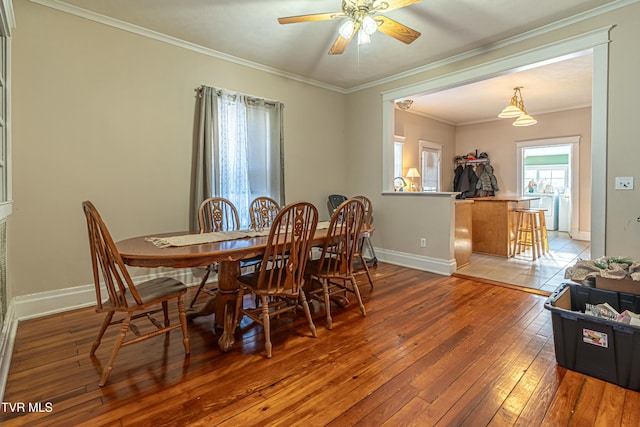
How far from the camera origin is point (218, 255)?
191 cm

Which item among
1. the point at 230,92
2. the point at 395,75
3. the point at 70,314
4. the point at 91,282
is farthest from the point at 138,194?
the point at 395,75

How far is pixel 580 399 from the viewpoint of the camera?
1.58m

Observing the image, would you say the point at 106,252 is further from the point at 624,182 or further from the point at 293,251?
the point at 624,182

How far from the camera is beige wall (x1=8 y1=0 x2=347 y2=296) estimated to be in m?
2.57

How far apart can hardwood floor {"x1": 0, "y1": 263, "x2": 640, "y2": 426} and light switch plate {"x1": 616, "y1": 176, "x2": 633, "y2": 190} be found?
4.07 feet

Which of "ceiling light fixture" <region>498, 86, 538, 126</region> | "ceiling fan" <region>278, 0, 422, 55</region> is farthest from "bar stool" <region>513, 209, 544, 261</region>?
"ceiling fan" <region>278, 0, 422, 55</region>

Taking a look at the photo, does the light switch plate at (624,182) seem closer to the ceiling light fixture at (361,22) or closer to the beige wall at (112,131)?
the beige wall at (112,131)

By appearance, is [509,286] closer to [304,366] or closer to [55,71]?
[304,366]

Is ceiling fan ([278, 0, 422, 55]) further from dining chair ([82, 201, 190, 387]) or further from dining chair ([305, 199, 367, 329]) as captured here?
dining chair ([82, 201, 190, 387])

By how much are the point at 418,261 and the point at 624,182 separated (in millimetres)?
2090

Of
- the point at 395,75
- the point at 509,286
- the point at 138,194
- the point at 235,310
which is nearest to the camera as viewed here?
the point at 235,310

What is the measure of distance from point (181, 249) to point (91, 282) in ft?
5.18

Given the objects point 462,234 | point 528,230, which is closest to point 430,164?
point 528,230

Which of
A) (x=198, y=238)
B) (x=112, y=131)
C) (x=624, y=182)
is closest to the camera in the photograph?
(x=198, y=238)
